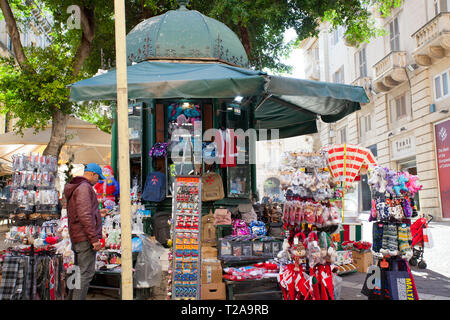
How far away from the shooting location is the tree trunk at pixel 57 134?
11.3 m

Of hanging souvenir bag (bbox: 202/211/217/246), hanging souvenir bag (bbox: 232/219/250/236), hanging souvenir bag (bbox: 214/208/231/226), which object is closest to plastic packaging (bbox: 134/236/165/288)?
hanging souvenir bag (bbox: 202/211/217/246)

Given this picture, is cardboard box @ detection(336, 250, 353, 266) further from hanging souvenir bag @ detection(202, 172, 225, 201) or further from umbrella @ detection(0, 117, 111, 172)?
umbrella @ detection(0, 117, 111, 172)

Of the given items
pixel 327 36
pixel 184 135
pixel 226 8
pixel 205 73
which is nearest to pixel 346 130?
pixel 327 36

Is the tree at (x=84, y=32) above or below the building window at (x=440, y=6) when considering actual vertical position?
below

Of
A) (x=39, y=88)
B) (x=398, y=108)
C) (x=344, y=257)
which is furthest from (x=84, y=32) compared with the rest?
(x=398, y=108)

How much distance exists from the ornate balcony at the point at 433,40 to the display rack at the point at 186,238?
49.7 feet

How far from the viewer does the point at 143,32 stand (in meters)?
8.90

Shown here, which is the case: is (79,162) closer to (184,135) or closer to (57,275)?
(184,135)

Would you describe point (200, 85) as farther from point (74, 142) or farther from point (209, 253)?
point (74, 142)

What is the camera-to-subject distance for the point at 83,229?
199 inches

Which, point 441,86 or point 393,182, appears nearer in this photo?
point 393,182

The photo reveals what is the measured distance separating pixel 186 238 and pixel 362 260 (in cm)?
463

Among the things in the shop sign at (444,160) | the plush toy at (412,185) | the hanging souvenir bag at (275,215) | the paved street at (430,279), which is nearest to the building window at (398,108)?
the shop sign at (444,160)

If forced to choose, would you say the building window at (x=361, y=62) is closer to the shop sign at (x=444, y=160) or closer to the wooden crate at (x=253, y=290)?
the shop sign at (x=444, y=160)
